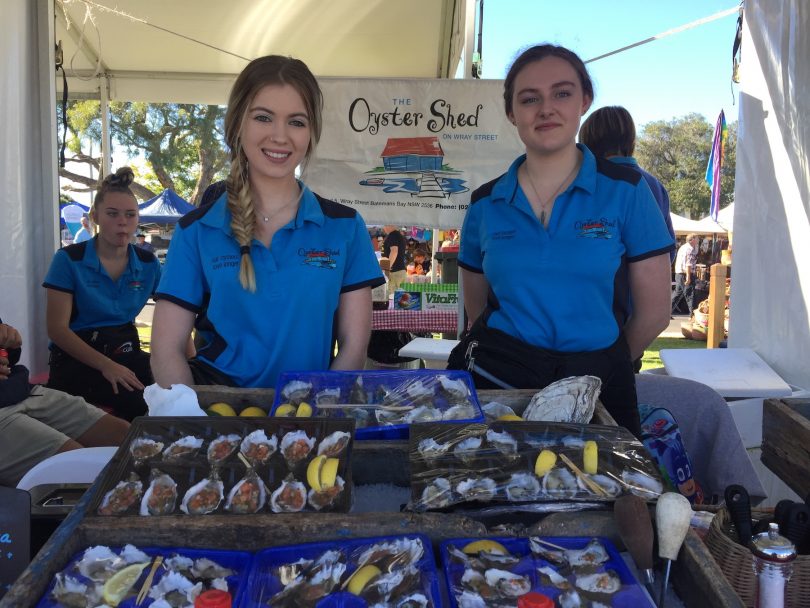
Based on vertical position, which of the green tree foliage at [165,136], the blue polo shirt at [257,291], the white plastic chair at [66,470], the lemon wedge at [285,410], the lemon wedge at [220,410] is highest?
the green tree foliage at [165,136]

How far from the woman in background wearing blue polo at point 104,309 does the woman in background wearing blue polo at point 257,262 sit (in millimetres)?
1954

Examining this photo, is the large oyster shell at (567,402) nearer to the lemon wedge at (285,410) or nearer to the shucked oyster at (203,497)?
the lemon wedge at (285,410)

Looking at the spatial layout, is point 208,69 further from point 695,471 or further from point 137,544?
point 137,544

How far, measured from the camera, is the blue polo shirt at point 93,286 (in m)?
3.57

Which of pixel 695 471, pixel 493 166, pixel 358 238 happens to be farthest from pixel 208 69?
pixel 695 471

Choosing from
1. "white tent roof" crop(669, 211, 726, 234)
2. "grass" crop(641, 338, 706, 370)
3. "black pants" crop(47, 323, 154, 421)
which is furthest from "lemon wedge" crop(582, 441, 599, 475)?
"white tent roof" crop(669, 211, 726, 234)

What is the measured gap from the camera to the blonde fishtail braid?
5.55ft

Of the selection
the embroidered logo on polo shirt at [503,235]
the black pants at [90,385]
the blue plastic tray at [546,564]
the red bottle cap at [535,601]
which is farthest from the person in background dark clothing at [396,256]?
the red bottle cap at [535,601]

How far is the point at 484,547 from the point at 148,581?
49 centimetres

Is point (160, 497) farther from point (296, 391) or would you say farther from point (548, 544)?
point (548, 544)

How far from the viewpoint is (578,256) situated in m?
1.78

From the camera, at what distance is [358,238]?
1902mm

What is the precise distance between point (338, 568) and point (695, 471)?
1.88 m

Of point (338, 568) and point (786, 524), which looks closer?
point (338, 568)
